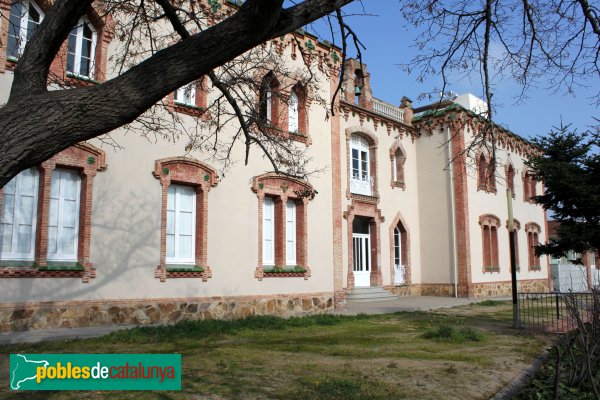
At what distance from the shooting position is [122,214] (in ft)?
39.4

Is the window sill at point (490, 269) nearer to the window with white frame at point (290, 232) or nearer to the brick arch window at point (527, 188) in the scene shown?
the brick arch window at point (527, 188)

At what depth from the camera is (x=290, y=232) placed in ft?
52.6

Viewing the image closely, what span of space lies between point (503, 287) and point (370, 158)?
10110mm

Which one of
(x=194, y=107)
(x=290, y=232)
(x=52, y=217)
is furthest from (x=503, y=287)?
(x=52, y=217)

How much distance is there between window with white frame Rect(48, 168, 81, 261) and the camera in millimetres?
11164

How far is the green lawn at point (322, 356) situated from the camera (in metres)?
6.12

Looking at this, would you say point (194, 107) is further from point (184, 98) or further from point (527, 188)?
point (527, 188)

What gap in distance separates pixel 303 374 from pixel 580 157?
1009 centimetres

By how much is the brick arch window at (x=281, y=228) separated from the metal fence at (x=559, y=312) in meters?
6.40

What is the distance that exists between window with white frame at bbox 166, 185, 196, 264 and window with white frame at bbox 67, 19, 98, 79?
3496 millimetres

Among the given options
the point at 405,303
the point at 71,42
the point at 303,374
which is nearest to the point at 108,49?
the point at 71,42

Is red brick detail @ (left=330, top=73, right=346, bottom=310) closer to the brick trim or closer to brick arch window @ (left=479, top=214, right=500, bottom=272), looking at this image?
the brick trim

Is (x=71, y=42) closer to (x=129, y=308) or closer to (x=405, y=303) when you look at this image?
(x=129, y=308)

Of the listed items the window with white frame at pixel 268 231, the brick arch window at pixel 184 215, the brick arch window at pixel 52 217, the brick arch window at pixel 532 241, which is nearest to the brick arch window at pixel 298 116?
the window with white frame at pixel 268 231
